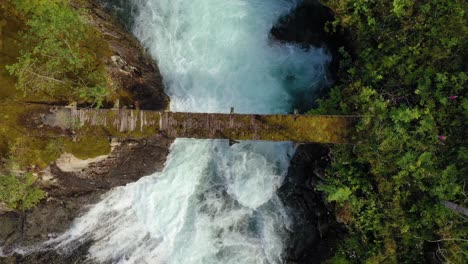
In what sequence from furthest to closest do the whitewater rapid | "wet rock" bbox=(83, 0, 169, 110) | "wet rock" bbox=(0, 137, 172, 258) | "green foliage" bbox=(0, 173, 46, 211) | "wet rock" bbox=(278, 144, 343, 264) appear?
the whitewater rapid
"wet rock" bbox=(0, 137, 172, 258)
"wet rock" bbox=(278, 144, 343, 264)
"wet rock" bbox=(83, 0, 169, 110)
"green foliage" bbox=(0, 173, 46, 211)

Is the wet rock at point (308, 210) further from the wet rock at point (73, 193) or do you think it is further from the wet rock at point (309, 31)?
the wet rock at point (73, 193)

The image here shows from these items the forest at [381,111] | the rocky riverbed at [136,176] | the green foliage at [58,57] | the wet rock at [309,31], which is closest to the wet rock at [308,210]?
the rocky riverbed at [136,176]

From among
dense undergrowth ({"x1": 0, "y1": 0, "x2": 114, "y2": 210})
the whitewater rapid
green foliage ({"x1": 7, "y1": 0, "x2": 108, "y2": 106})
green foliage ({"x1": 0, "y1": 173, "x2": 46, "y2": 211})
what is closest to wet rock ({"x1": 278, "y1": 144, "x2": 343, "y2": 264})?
the whitewater rapid

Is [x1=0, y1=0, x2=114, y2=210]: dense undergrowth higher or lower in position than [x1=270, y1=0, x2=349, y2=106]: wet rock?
lower

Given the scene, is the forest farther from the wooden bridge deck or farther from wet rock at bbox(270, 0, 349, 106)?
wet rock at bbox(270, 0, 349, 106)

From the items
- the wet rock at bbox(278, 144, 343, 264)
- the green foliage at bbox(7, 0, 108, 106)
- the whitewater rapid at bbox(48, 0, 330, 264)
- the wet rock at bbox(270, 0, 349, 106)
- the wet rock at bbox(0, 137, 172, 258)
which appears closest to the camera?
the green foliage at bbox(7, 0, 108, 106)

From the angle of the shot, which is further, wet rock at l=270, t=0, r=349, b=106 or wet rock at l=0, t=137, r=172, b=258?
wet rock at l=270, t=0, r=349, b=106
